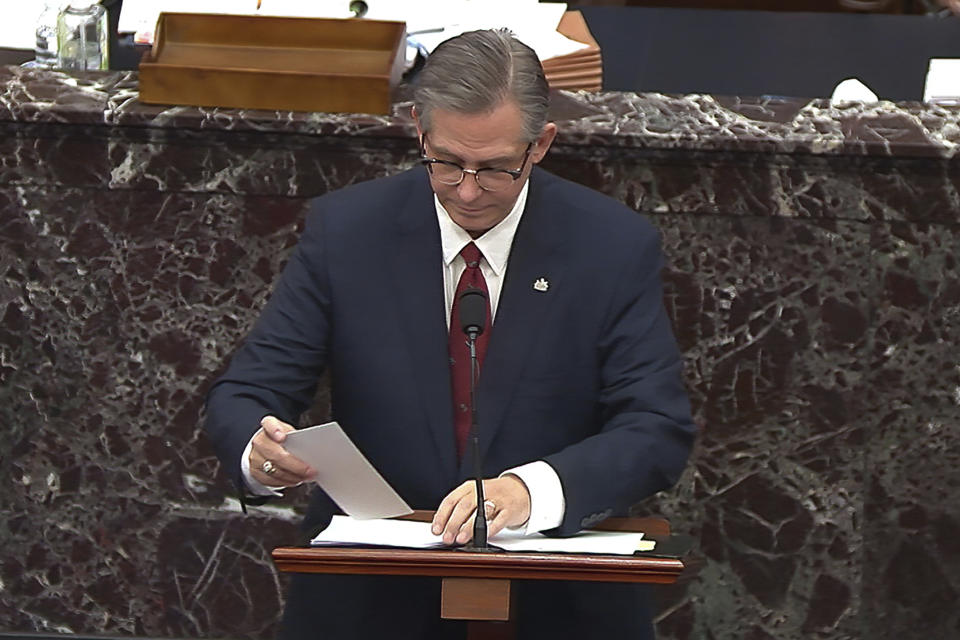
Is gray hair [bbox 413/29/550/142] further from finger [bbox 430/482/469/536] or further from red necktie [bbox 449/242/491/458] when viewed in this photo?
finger [bbox 430/482/469/536]

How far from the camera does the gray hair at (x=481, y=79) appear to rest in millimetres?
2350

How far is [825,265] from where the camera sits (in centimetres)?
316

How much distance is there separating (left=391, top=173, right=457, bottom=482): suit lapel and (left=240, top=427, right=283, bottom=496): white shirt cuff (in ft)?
0.89

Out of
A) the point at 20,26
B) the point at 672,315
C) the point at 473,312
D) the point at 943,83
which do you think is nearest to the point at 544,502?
the point at 473,312

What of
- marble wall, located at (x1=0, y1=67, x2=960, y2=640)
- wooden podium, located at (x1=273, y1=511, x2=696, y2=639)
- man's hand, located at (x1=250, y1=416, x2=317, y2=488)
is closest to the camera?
wooden podium, located at (x1=273, y1=511, x2=696, y2=639)

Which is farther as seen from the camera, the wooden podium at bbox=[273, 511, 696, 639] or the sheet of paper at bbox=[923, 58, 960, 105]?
the sheet of paper at bbox=[923, 58, 960, 105]

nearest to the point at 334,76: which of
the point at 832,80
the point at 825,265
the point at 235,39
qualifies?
the point at 235,39

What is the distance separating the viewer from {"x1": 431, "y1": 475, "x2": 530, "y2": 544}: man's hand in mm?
2135

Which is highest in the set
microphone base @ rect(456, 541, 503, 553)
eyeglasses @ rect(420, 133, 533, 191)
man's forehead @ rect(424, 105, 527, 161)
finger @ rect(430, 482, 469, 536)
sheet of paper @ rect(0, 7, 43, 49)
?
sheet of paper @ rect(0, 7, 43, 49)

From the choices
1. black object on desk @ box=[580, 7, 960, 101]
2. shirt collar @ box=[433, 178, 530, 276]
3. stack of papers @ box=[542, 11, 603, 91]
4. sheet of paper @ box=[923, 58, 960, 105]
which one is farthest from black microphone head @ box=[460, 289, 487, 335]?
black object on desk @ box=[580, 7, 960, 101]

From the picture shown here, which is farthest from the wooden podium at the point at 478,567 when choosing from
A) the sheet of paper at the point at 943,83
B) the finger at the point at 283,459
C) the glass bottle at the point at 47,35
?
the glass bottle at the point at 47,35

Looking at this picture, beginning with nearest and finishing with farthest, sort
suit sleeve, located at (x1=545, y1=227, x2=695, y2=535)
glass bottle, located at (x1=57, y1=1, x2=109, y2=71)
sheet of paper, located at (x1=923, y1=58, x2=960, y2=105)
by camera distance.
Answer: suit sleeve, located at (x1=545, y1=227, x2=695, y2=535) → sheet of paper, located at (x1=923, y1=58, x2=960, y2=105) → glass bottle, located at (x1=57, y1=1, x2=109, y2=71)

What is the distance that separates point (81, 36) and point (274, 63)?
0.49m

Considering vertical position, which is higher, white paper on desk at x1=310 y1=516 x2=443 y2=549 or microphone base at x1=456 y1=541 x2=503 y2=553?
microphone base at x1=456 y1=541 x2=503 y2=553
